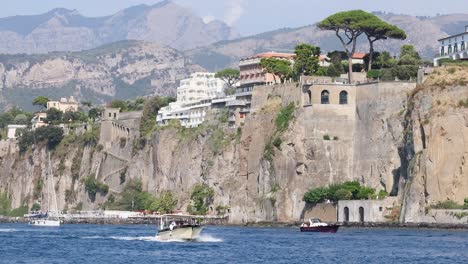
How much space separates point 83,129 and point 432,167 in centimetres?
6631

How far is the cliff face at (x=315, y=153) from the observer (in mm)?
110812

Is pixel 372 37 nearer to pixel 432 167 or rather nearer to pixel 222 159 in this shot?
pixel 222 159

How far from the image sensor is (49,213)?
14950cm

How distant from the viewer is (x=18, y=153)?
17375 centimetres

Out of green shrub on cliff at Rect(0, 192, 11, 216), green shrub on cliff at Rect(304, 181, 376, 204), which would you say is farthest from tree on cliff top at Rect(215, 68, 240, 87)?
green shrub on cliff at Rect(304, 181, 376, 204)

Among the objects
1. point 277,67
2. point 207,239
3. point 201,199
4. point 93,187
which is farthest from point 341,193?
point 93,187

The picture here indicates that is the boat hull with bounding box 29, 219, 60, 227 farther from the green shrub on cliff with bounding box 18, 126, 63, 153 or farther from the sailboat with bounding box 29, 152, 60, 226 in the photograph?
the green shrub on cliff with bounding box 18, 126, 63, 153

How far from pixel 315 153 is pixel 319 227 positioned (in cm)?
1712

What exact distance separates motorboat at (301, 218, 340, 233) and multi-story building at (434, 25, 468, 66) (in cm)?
2616

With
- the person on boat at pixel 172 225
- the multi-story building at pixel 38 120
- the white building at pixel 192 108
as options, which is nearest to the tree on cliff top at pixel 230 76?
the white building at pixel 192 108

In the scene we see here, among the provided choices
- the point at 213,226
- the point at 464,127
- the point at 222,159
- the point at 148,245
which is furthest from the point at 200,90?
the point at 148,245

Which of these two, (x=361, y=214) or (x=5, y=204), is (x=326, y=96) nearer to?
(x=361, y=214)

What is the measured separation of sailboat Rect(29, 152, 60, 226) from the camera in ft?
457

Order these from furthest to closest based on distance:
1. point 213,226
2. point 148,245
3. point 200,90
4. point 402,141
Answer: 1. point 200,90
2. point 213,226
3. point 402,141
4. point 148,245
